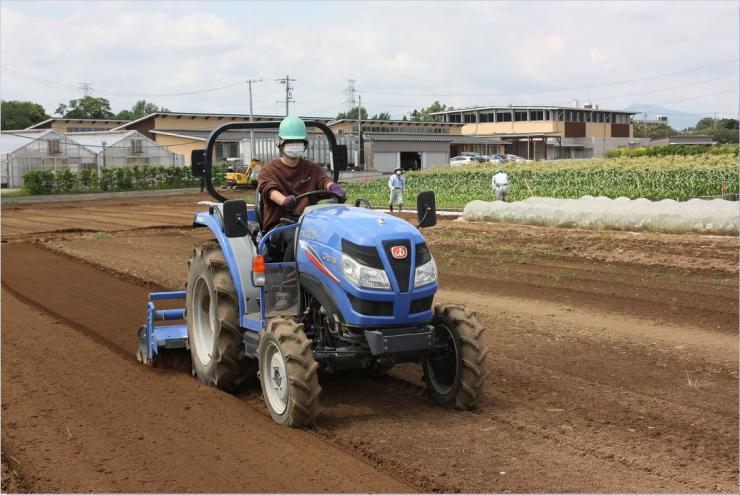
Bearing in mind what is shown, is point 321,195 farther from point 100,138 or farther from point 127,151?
point 100,138

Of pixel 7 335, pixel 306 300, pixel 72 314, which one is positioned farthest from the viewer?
pixel 72 314

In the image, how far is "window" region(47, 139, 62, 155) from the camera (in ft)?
164

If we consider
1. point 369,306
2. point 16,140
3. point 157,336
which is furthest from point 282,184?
point 16,140

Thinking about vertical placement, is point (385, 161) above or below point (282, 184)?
above

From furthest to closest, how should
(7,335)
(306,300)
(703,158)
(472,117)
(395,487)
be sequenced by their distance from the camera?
(472,117) < (703,158) < (7,335) < (306,300) < (395,487)

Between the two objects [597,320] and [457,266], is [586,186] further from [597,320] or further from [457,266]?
[597,320]

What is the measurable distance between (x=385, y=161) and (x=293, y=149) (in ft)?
200

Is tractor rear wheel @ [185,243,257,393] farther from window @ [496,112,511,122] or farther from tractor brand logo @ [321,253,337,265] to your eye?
window @ [496,112,511,122]

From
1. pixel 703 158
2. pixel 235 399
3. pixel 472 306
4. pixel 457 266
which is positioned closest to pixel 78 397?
pixel 235 399

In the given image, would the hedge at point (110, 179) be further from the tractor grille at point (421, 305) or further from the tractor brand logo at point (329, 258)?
the tractor grille at point (421, 305)

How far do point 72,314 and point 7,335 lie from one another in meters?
1.23

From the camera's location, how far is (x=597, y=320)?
9797 mm

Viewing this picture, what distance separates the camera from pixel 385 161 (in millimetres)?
67000

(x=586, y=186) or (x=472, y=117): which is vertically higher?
(x=472, y=117)
